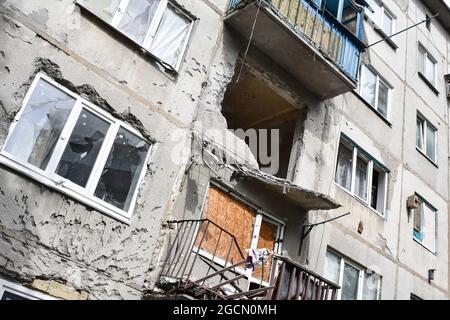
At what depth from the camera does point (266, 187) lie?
7492 millimetres

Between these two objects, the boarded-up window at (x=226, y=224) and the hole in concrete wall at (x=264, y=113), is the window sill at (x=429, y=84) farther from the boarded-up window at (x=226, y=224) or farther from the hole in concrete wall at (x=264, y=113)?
the boarded-up window at (x=226, y=224)

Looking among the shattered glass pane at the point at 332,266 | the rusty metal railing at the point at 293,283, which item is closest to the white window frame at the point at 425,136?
the shattered glass pane at the point at 332,266

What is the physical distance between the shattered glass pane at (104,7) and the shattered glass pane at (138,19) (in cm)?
18

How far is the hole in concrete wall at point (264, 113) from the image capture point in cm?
907

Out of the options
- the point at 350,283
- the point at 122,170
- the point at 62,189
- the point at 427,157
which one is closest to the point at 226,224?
the point at 122,170

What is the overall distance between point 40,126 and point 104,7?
86.6 inches

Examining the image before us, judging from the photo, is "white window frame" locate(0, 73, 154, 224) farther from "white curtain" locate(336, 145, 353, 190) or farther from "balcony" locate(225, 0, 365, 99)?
"white curtain" locate(336, 145, 353, 190)

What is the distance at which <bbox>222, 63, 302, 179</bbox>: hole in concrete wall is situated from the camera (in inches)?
357

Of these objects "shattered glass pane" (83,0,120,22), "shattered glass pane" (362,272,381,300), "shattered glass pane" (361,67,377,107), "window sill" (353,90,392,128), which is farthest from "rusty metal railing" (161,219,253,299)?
"shattered glass pane" (361,67,377,107)

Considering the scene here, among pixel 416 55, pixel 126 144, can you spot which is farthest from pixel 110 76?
pixel 416 55

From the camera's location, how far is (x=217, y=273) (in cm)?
542
